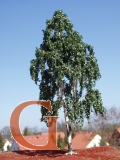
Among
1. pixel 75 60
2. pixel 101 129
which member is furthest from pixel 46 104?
pixel 101 129

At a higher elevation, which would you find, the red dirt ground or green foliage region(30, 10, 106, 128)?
green foliage region(30, 10, 106, 128)

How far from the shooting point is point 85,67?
707 inches

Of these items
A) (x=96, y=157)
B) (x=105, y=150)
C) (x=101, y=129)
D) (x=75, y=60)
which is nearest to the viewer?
(x=96, y=157)

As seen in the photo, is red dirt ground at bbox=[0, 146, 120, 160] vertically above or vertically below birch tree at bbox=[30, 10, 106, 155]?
below

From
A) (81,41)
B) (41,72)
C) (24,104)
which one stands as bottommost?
(24,104)

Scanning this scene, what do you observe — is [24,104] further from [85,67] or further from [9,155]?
[85,67]

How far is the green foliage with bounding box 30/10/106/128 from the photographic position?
17453mm

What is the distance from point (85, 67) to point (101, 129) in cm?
2857

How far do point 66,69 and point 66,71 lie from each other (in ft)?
0.47

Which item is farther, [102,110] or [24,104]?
[24,104]

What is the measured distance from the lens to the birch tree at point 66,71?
17453 mm

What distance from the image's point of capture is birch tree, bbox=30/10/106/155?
1745 centimetres

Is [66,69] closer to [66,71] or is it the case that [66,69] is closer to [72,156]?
[66,71]

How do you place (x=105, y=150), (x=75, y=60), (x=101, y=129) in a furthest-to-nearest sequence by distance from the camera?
(x=101, y=129)
(x=105, y=150)
(x=75, y=60)
